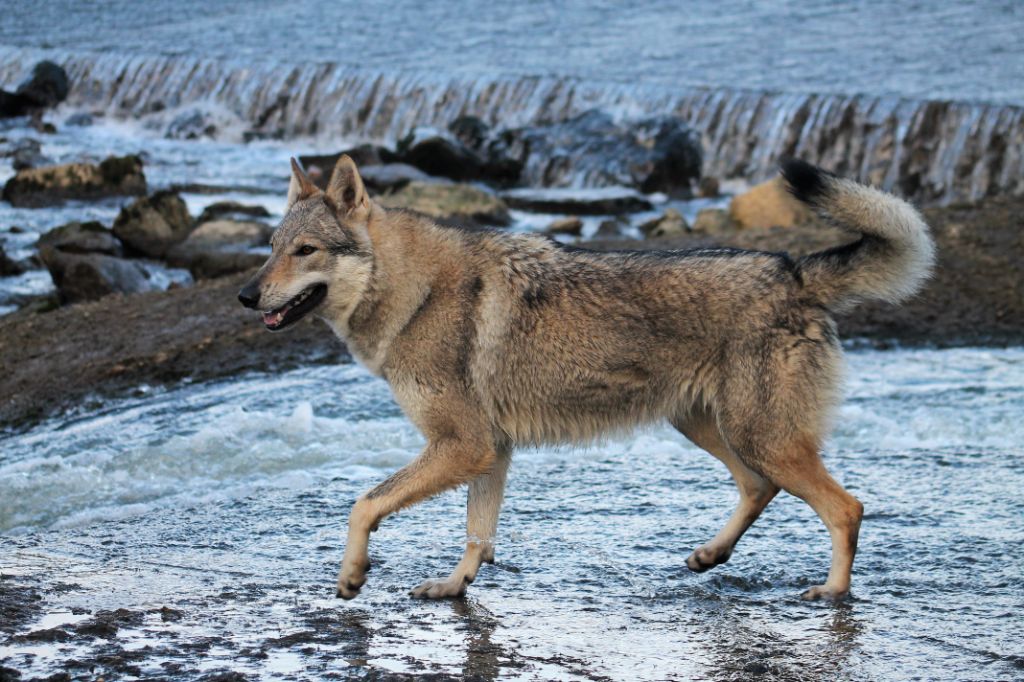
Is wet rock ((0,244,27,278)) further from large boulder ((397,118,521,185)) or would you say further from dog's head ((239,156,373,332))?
dog's head ((239,156,373,332))

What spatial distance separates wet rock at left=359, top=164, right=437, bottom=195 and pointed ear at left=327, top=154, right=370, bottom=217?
14.2 metres

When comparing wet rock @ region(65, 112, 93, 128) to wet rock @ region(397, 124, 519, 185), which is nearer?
wet rock @ region(397, 124, 519, 185)

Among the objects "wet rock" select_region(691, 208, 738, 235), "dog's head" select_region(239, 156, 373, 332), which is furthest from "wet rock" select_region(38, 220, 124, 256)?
"dog's head" select_region(239, 156, 373, 332)

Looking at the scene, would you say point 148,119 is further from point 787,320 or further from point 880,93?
point 787,320

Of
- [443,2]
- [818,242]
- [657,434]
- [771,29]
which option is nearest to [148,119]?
[443,2]

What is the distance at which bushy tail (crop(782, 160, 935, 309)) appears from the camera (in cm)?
534

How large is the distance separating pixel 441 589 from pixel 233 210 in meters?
14.4

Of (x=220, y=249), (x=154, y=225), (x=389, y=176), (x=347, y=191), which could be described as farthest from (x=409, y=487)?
(x=389, y=176)

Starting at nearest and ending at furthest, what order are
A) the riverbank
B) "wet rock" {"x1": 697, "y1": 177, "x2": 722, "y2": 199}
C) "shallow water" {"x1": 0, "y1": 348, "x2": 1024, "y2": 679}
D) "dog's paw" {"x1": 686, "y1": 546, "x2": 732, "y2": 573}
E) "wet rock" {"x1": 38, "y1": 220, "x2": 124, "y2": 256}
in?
"shallow water" {"x1": 0, "y1": 348, "x2": 1024, "y2": 679} < "dog's paw" {"x1": 686, "y1": 546, "x2": 732, "y2": 573} < the riverbank < "wet rock" {"x1": 38, "y1": 220, "x2": 124, "y2": 256} < "wet rock" {"x1": 697, "y1": 177, "x2": 722, "y2": 199}

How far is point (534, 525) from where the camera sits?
20.9ft

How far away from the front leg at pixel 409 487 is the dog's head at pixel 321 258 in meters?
0.77

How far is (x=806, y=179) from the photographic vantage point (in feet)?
17.5

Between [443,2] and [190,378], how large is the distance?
25.8 meters

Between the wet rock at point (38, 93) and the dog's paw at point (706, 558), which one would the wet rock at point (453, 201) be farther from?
the wet rock at point (38, 93)
